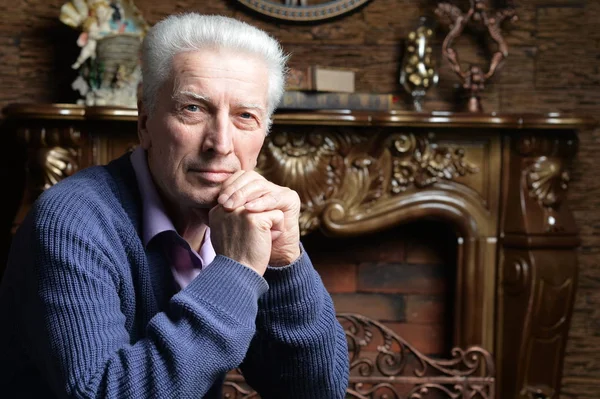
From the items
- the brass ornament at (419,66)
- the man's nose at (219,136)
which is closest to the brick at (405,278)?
the brass ornament at (419,66)

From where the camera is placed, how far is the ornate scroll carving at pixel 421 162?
242 centimetres

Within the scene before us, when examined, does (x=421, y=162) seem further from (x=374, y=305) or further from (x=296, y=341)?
(x=296, y=341)

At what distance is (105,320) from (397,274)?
5.81 ft

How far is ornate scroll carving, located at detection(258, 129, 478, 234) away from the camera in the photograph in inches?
94.6

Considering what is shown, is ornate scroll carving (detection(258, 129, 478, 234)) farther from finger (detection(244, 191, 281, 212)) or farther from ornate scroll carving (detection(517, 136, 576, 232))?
finger (detection(244, 191, 281, 212))

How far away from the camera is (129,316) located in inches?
47.4

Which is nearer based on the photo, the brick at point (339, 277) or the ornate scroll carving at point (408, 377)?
the ornate scroll carving at point (408, 377)

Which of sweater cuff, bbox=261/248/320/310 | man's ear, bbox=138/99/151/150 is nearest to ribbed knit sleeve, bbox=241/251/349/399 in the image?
sweater cuff, bbox=261/248/320/310

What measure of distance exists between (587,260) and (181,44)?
2001mm

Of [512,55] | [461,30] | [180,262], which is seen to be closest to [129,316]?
[180,262]

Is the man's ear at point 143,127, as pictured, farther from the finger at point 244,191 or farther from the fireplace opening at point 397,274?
the fireplace opening at point 397,274

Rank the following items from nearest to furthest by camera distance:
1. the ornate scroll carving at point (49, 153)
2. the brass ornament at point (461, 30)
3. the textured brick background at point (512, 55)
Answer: the ornate scroll carving at point (49, 153)
the brass ornament at point (461, 30)
the textured brick background at point (512, 55)

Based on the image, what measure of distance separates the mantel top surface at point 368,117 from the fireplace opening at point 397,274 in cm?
48

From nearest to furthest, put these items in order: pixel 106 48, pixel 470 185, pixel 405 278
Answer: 1. pixel 106 48
2. pixel 470 185
3. pixel 405 278
